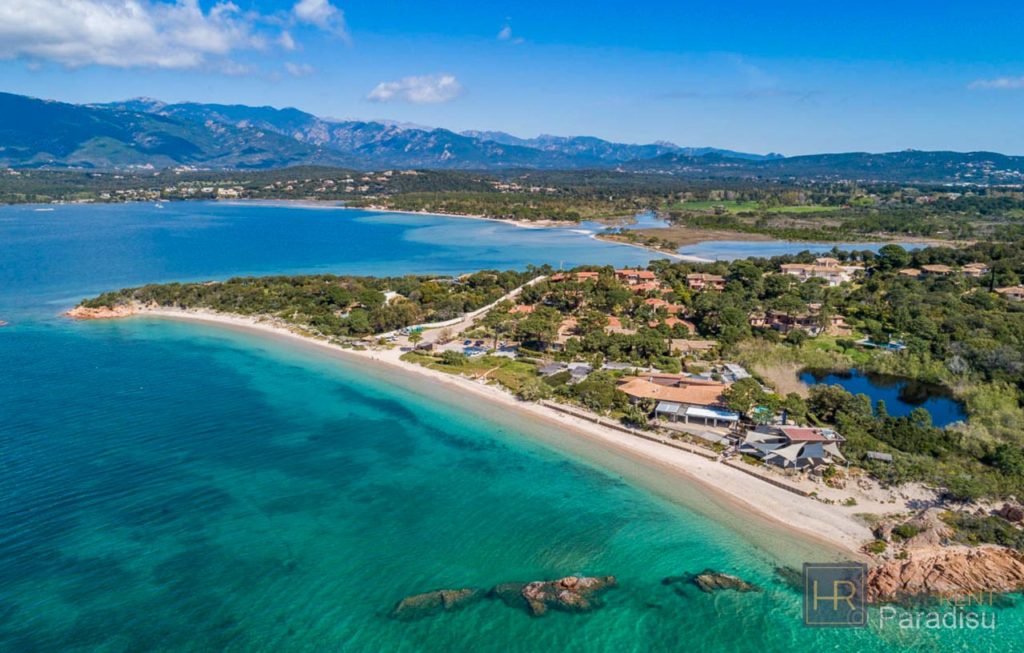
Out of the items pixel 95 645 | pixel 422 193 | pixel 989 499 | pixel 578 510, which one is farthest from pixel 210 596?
pixel 422 193

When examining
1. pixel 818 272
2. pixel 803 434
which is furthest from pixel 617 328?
pixel 818 272

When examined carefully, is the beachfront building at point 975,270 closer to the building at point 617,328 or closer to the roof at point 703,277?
the roof at point 703,277

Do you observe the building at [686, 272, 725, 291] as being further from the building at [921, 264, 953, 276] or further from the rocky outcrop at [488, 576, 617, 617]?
the rocky outcrop at [488, 576, 617, 617]

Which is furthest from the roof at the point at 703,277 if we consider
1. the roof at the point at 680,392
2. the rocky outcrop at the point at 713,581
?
the rocky outcrop at the point at 713,581

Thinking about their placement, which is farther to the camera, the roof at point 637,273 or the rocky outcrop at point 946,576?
the roof at point 637,273

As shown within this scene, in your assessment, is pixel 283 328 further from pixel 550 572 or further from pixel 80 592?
pixel 550 572
